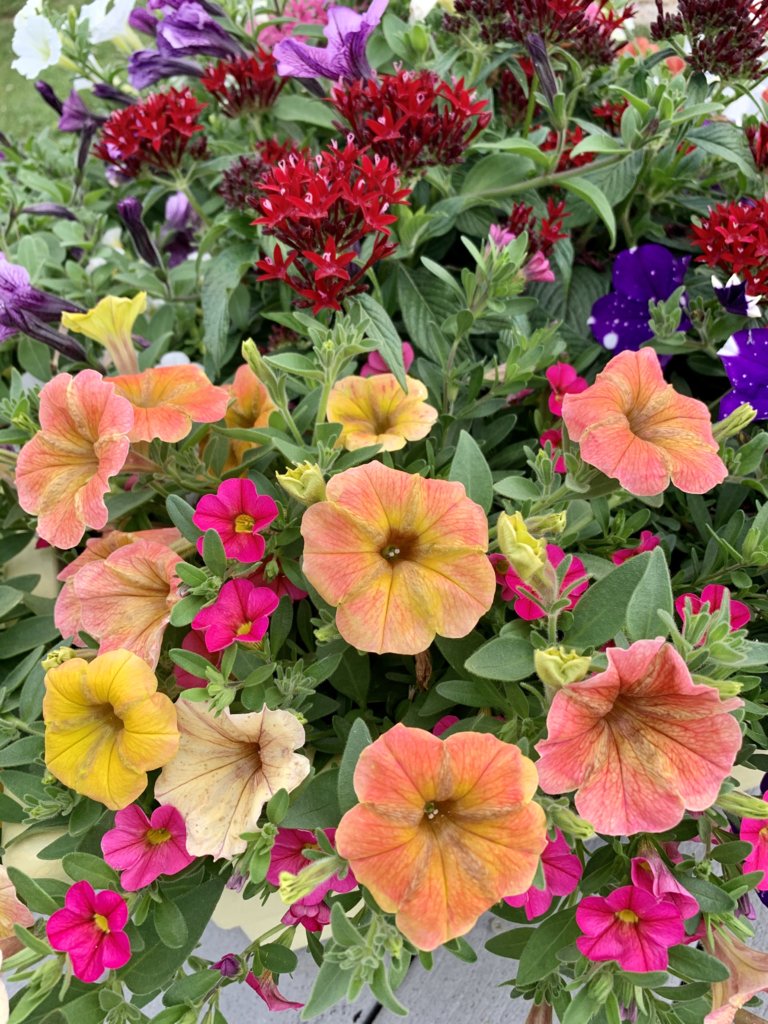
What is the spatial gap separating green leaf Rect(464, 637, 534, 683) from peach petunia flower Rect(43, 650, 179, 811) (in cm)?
28

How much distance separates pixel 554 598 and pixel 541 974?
352 mm

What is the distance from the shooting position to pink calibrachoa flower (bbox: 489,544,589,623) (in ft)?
2.41

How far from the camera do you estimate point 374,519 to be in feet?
2.45

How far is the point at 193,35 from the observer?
1.25 metres

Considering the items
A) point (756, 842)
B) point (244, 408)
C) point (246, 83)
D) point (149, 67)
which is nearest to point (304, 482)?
point (244, 408)

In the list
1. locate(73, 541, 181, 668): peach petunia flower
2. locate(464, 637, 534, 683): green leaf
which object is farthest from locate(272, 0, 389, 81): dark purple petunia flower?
locate(464, 637, 534, 683): green leaf

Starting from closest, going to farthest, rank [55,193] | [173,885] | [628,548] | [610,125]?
[173,885], [628,548], [610,125], [55,193]

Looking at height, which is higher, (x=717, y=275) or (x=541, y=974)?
(x=717, y=275)

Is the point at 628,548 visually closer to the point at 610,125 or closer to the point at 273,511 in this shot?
the point at 273,511

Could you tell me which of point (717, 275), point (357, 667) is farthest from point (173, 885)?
point (717, 275)

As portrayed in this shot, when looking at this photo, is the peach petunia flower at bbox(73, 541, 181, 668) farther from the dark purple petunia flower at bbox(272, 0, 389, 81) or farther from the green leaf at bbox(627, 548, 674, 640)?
→ the dark purple petunia flower at bbox(272, 0, 389, 81)

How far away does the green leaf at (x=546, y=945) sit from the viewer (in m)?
0.76

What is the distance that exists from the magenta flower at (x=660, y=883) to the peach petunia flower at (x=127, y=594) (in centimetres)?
49

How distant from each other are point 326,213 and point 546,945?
740 mm
